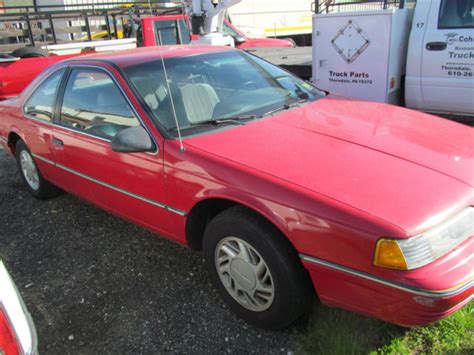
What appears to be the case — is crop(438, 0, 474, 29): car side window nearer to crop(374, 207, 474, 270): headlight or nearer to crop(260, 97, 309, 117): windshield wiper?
crop(260, 97, 309, 117): windshield wiper

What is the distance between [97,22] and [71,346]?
11.3m

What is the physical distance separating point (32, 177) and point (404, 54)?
456cm

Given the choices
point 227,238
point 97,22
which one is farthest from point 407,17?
point 97,22

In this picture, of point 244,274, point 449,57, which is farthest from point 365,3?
point 244,274

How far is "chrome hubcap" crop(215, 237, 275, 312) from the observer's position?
243 centimetres

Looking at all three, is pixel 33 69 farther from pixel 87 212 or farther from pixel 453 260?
pixel 453 260

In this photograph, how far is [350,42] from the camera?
18.5 ft

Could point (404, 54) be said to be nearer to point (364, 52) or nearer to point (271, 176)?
point (364, 52)

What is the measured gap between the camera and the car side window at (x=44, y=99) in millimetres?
3844

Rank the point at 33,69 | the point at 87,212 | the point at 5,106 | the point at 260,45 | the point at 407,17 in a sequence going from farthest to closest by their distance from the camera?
the point at 260,45 → the point at 33,69 → the point at 407,17 → the point at 5,106 → the point at 87,212

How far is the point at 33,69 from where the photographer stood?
8094 mm

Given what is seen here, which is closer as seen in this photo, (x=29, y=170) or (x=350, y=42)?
(x=29, y=170)

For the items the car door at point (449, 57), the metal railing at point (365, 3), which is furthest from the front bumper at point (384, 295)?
the metal railing at point (365, 3)

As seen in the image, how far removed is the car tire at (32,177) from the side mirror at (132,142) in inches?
79.5
